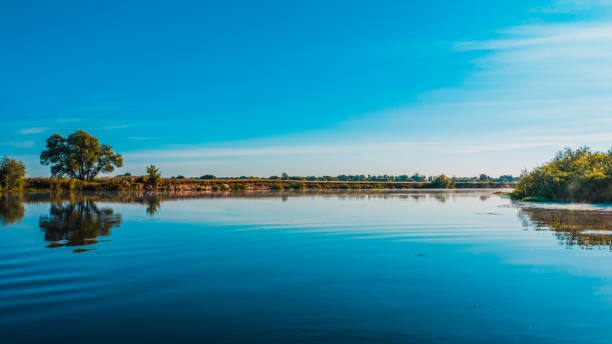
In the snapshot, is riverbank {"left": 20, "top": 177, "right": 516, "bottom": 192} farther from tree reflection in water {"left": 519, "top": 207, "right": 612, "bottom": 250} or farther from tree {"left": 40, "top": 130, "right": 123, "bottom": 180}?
tree reflection in water {"left": 519, "top": 207, "right": 612, "bottom": 250}

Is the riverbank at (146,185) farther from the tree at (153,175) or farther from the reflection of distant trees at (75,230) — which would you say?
the reflection of distant trees at (75,230)

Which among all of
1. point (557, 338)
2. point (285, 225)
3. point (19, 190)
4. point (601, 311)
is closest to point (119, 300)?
point (557, 338)

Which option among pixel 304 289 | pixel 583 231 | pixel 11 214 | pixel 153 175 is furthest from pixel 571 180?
pixel 153 175

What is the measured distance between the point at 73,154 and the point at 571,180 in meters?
88.2

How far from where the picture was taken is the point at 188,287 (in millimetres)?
7324

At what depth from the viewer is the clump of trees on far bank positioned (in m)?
31.9

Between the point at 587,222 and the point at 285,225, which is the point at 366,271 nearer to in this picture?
the point at 285,225

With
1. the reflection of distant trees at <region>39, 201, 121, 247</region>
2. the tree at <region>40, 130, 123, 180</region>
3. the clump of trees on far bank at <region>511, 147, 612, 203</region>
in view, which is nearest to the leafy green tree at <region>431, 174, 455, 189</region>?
the clump of trees on far bank at <region>511, 147, 612, 203</region>

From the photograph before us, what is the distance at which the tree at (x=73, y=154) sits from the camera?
7962cm

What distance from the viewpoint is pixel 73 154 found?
8075 centimetres

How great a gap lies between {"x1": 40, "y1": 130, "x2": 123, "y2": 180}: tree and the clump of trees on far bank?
82152 millimetres

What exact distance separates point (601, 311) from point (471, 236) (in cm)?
875

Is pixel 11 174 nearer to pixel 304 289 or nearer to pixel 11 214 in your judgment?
pixel 11 214

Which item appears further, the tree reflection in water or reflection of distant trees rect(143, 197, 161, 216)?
reflection of distant trees rect(143, 197, 161, 216)
